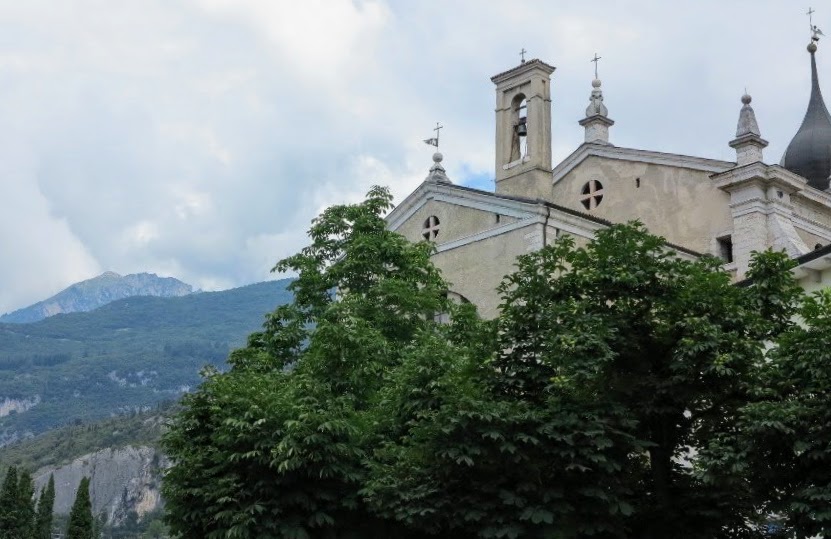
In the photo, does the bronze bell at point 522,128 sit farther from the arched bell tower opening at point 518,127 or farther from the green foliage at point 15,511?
the green foliage at point 15,511

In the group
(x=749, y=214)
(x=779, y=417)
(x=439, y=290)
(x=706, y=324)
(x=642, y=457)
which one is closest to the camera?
(x=779, y=417)

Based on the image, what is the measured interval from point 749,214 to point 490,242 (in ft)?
26.8

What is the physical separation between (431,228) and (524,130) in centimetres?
391

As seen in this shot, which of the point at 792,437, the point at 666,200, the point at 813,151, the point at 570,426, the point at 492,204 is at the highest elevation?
the point at 813,151

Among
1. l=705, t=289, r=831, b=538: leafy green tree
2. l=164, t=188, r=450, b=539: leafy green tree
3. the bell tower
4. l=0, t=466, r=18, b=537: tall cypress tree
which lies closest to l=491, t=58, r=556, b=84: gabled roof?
the bell tower

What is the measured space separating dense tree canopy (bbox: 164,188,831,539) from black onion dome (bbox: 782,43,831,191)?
972 inches

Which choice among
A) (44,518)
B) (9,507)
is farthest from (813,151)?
(44,518)

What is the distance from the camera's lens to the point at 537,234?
33750mm

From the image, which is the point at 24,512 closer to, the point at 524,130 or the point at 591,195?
the point at 591,195

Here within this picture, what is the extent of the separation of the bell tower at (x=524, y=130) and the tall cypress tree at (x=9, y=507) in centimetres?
5717

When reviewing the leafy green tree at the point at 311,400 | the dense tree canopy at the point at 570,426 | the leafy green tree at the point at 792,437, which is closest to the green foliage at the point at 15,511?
the leafy green tree at the point at 311,400

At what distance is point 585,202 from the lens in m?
41.9

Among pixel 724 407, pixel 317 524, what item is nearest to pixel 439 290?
pixel 317 524

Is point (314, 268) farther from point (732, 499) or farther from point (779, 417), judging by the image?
point (779, 417)
